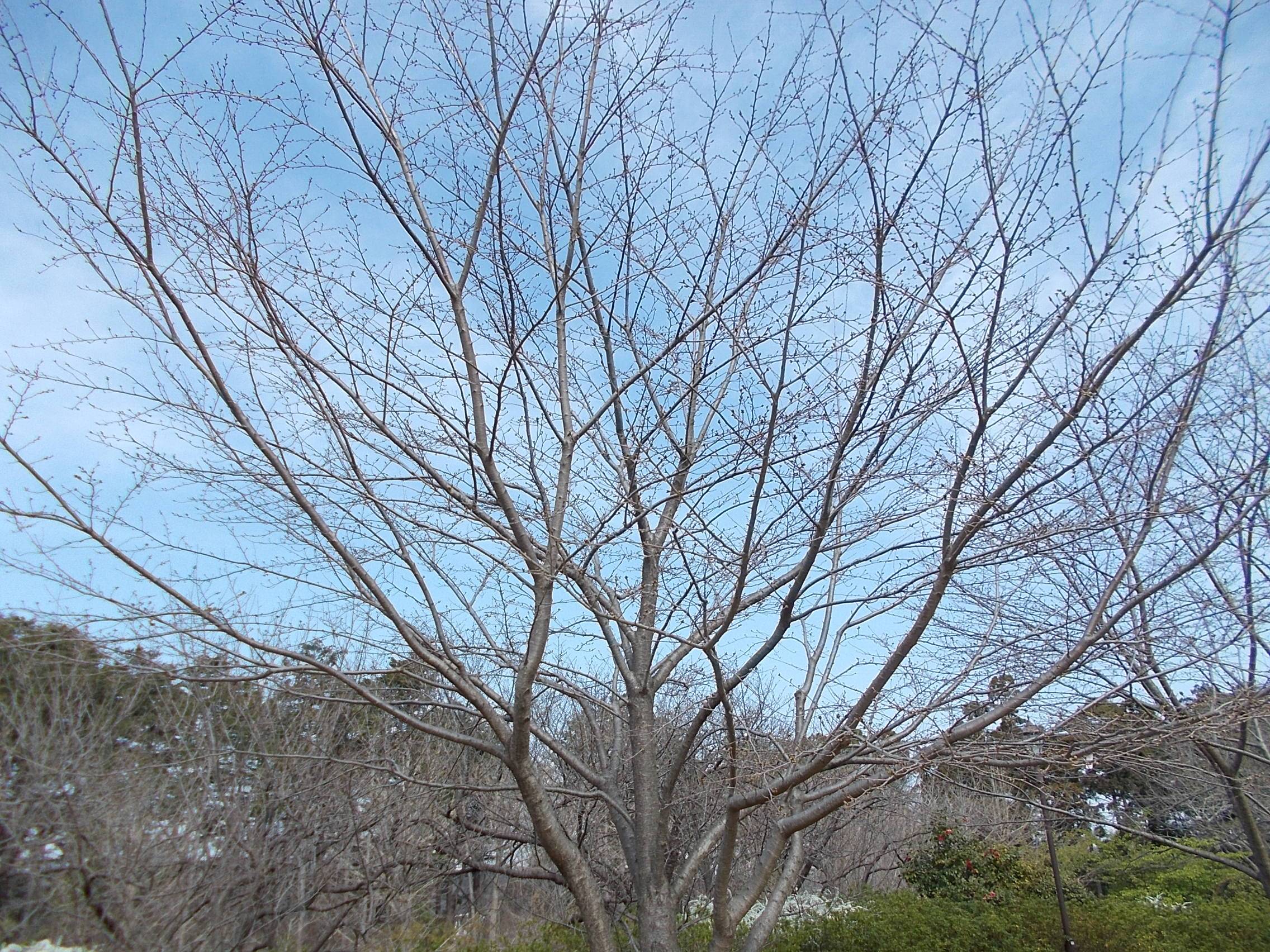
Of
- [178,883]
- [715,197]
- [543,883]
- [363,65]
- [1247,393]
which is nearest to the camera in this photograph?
[363,65]

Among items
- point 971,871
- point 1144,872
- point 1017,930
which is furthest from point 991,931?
point 1144,872

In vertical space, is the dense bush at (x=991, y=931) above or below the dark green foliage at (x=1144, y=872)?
below

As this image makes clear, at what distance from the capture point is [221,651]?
14.0 feet

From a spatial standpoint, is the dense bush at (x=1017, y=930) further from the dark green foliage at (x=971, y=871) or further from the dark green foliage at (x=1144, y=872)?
the dark green foliage at (x=1144, y=872)

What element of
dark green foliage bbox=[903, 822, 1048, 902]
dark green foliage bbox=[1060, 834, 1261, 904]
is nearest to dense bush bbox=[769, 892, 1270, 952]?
dark green foliage bbox=[903, 822, 1048, 902]

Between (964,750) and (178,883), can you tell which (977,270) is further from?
(178,883)

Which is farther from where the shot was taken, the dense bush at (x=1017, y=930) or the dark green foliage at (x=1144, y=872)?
the dark green foliage at (x=1144, y=872)

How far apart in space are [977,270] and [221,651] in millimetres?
4003

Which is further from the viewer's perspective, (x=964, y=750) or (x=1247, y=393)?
(x=1247, y=393)

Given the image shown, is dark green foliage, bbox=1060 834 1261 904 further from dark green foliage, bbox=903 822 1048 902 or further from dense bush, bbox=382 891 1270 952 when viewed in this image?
dense bush, bbox=382 891 1270 952

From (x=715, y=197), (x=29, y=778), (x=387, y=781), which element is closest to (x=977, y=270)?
(x=715, y=197)

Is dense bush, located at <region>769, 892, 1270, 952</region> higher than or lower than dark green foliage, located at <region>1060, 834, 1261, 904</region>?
lower

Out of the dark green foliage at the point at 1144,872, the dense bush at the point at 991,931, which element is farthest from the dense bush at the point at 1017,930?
the dark green foliage at the point at 1144,872

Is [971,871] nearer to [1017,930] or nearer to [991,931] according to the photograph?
[1017,930]
